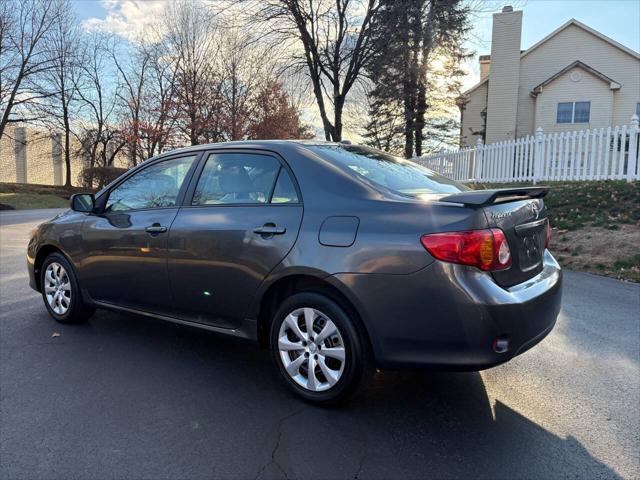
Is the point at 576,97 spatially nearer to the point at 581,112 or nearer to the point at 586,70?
the point at 581,112

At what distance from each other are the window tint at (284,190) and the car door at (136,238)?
2.99ft

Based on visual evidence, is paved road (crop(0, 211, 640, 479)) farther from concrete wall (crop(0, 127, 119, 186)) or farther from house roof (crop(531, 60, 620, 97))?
concrete wall (crop(0, 127, 119, 186))

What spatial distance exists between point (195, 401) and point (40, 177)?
44892mm

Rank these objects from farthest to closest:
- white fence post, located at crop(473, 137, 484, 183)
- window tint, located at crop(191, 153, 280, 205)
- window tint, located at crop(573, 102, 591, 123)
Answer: window tint, located at crop(573, 102, 591, 123), white fence post, located at crop(473, 137, 484, 183), window tint, located at crop(191, 153, 280, 205)

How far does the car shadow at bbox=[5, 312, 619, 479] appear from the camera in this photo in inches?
93.7

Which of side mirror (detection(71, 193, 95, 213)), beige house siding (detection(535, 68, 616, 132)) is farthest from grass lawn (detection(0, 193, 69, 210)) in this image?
beige house siding (detection(535, 68, 616, 132))

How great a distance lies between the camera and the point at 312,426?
9.04 ft

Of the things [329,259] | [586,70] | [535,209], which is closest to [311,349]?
[329,259]

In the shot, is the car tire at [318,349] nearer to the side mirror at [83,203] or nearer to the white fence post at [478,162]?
the side mirror at [83,203]

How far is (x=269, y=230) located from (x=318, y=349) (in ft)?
2.70

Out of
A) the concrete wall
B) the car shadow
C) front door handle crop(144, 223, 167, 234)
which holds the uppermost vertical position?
the concrete wall

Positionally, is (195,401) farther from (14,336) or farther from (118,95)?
(118,95)

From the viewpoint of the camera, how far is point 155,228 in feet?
12.1

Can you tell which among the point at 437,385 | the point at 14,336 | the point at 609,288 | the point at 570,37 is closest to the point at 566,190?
the point at 609,288
